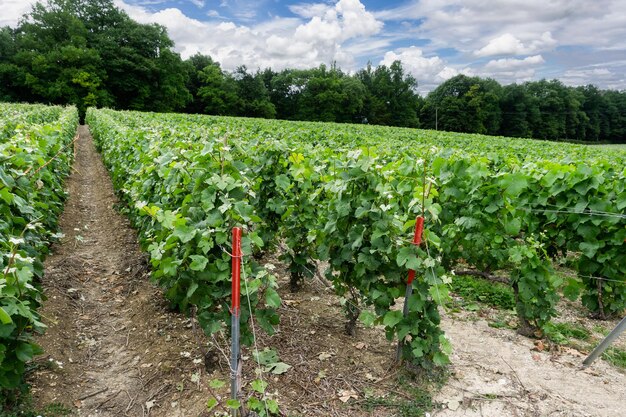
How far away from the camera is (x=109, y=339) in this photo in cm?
409

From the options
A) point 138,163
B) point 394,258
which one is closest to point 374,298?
point 394,258

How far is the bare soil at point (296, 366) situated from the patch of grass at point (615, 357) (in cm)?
12

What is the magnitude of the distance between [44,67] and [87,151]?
136 feet

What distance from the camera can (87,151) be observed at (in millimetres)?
20828

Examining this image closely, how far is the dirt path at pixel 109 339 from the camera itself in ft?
10.5

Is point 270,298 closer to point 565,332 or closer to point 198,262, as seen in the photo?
point 198,262

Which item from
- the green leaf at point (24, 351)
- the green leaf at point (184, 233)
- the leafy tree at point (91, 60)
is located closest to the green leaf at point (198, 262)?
the green leaf at point (184, 233)

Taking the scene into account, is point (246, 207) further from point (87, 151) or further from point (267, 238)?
point (87, 151)

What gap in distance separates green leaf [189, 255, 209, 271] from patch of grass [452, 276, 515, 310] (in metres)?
3.77

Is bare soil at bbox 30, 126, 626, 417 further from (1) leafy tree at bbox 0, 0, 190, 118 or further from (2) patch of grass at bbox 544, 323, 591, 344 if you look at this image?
(1) leafy tree at bbox 0, 0, 190, 118

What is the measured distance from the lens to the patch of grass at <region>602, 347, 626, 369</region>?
402 cm

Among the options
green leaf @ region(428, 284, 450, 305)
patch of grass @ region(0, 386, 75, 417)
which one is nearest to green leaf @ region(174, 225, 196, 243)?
patch of grass @ region(0, 386, 75, 417)

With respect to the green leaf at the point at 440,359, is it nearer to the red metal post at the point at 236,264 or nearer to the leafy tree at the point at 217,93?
the red metal post at the point at 236,264

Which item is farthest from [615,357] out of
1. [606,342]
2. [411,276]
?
[411,276]
